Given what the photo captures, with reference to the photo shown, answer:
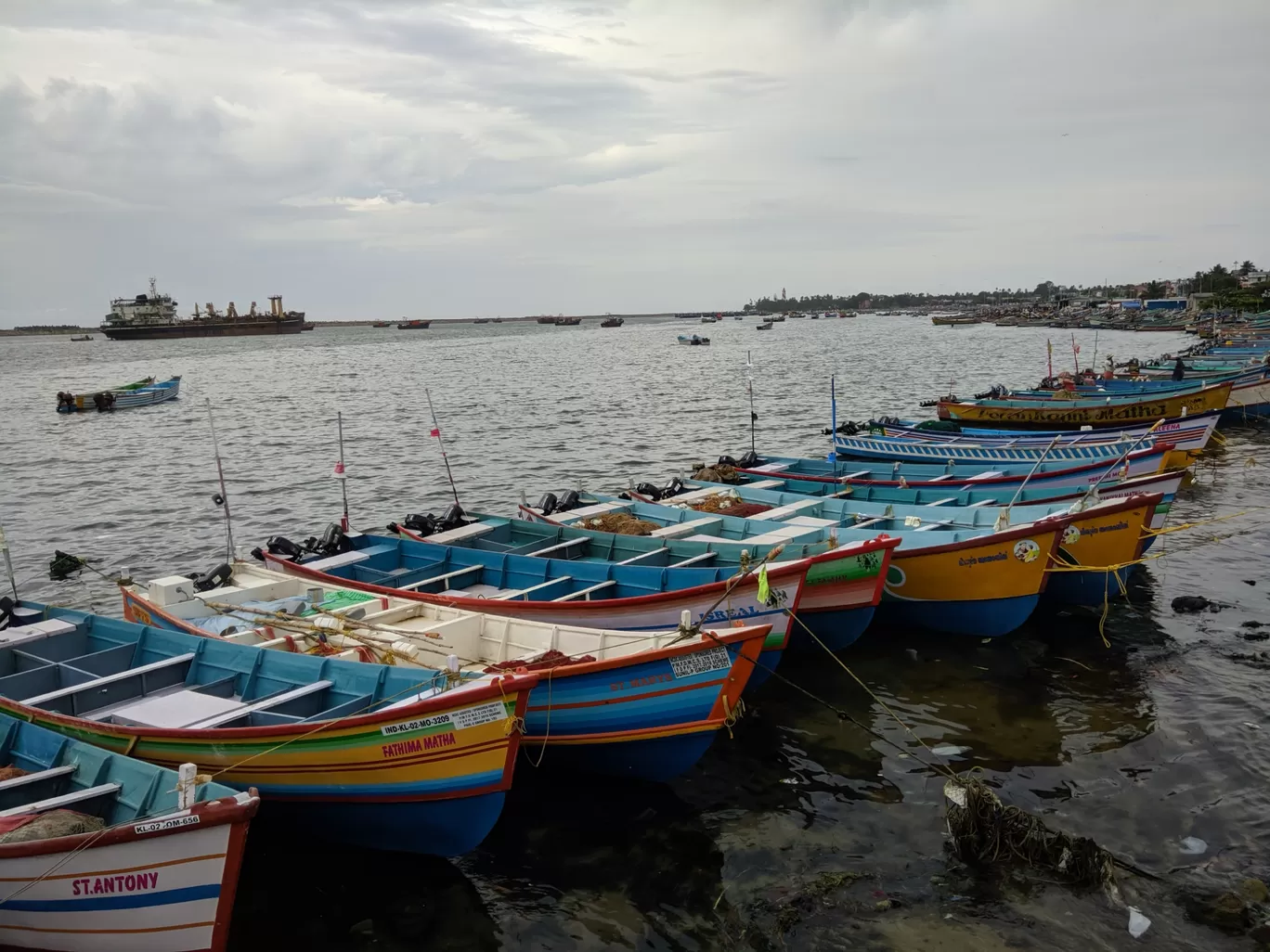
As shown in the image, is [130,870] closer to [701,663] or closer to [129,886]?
[129,886]

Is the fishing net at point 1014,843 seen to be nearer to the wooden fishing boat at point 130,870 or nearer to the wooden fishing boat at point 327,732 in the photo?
the wooden fishing boat at point 327,732

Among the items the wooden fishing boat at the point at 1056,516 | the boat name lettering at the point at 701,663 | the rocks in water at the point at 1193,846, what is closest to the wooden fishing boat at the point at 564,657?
the boat name lettering at the point at 701,663

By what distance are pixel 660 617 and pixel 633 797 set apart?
Result: 269 centimetres

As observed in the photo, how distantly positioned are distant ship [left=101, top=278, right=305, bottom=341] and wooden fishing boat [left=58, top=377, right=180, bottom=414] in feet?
353

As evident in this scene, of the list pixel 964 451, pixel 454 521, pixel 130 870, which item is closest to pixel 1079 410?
pixel 964 451

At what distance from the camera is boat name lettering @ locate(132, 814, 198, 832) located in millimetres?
6719

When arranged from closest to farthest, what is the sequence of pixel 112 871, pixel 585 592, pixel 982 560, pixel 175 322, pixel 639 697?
pixel 112 871, pixel 639 697, pixel 585 592, pixel 982 560, pixel 175 322

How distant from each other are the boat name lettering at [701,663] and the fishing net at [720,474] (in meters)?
11.7

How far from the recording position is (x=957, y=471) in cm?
2272

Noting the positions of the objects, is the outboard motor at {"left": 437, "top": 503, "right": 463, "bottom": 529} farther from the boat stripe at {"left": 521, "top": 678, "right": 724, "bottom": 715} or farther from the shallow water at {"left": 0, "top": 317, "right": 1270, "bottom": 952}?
the boat stripe at {"left": 521, "top": 678, "right": 724, "bottom": 715}

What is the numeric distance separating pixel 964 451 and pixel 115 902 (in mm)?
22624

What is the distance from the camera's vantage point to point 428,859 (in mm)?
9422

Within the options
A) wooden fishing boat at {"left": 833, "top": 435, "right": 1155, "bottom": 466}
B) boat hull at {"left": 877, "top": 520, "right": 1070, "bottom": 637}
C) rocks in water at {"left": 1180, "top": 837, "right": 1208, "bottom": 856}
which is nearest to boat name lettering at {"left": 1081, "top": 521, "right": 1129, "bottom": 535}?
boat hull at {"left": 877, "top": 520, "right": 1070, "bottom": 637}

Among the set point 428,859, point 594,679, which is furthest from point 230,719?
point 594,679
